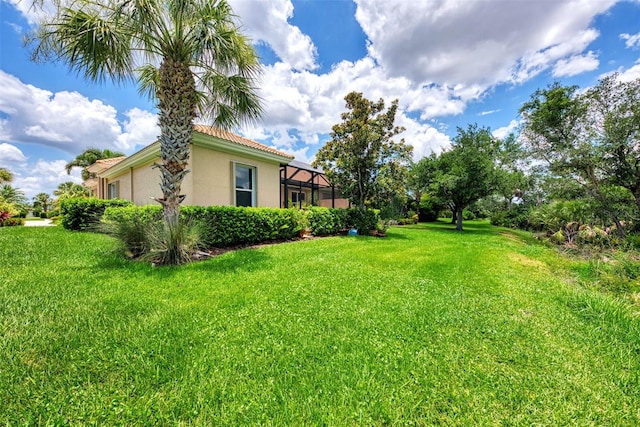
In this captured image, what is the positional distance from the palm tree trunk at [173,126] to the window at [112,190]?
39.0 feet

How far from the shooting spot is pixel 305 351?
234cm

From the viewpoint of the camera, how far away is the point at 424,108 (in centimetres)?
1616

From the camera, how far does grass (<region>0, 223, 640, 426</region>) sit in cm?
170

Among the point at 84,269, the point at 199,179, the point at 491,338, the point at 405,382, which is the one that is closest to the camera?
the point at 405,382

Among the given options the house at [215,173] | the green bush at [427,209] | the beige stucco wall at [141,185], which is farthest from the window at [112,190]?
the green bush at [427,209]

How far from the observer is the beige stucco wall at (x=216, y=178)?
8703 millimetres

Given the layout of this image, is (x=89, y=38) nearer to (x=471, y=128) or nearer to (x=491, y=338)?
(x=491, y=338)

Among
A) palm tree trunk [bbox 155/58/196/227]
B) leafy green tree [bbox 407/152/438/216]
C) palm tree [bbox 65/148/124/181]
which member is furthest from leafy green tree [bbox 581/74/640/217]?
palm tree [bbox 65/148/124/181]

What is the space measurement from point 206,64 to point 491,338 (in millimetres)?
8074

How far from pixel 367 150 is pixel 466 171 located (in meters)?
8.16

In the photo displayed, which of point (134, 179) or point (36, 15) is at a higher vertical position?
point (36, 15)

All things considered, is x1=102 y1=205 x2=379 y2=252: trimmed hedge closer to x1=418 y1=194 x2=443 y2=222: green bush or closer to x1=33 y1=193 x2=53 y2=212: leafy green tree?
x1=418 y1=194 x2=443 y2=222: green bush

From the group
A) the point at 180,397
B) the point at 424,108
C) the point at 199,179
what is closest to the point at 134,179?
the point at 199,179

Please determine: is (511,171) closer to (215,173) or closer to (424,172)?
(424,172)
